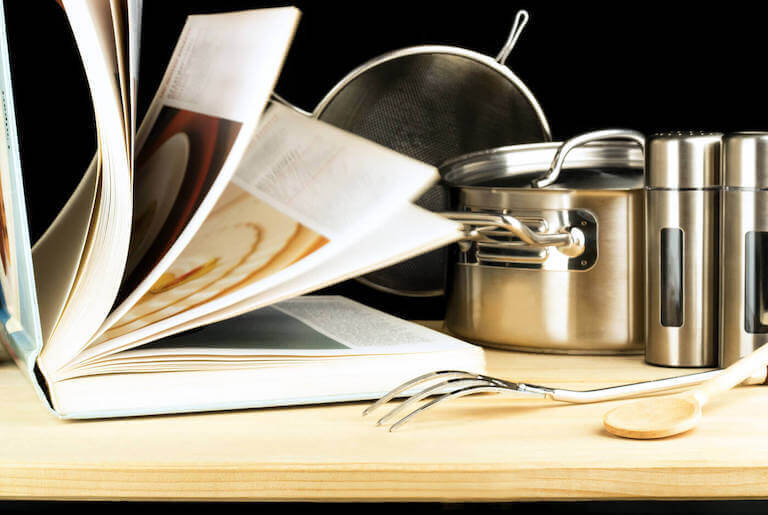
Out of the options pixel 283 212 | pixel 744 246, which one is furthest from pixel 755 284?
pixel 283 212

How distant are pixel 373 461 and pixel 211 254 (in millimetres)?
256

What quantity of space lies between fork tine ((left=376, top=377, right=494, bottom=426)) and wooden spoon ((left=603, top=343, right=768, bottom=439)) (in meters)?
0.08

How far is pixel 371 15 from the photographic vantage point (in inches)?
41.5

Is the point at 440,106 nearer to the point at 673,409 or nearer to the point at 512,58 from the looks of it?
the point at 512,58

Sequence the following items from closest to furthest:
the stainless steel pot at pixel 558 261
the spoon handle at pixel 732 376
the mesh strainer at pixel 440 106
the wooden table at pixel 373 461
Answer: the wooden table at pixel 373 461
the spoon handle at pixel 732 376
the stainless steel pot at pixel 558 261
the mesh strainer at pixel 440 106

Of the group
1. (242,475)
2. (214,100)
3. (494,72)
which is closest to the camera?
(242,475)

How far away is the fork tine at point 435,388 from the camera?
555 mm

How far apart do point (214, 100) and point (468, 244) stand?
0.76ft

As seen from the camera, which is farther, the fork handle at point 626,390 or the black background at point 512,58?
the black background at point 512,58

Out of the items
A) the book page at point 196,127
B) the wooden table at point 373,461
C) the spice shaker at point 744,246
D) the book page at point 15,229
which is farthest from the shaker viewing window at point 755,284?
the book page at point 15,229

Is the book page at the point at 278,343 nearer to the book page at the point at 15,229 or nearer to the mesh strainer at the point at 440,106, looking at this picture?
the book page at the point at 15,229

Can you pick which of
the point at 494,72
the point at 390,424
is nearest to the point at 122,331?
the point at 390,424

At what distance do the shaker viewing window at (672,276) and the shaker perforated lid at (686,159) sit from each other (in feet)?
0.12

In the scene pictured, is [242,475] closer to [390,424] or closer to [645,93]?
[390,424]
